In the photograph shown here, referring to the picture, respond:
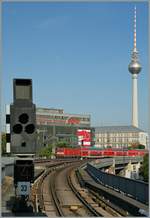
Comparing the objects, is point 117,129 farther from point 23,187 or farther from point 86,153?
point 23,187

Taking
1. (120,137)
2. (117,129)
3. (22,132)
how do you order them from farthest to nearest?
(117,129) < (120,137) < (22,132)

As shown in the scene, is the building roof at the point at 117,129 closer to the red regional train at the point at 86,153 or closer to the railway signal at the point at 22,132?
the red regional train at the point at 86,153

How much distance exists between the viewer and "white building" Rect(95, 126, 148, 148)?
551ft

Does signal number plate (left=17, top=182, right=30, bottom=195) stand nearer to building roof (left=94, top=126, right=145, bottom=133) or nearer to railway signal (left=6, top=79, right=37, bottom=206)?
railway signal (left=6, top=79, right=37, bottom=206)

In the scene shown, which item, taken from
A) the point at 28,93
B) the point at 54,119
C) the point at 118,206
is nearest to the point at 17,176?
the point at 28,93

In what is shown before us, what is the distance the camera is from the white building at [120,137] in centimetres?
16800

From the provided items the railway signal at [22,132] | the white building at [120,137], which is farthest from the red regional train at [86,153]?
the railway signal at [22,132]

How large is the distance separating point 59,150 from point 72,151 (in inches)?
116

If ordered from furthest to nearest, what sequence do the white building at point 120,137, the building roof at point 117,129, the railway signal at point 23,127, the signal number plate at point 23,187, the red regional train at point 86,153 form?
the building roof at point 117,129
the white building at point 120,137
the red regional train at point 86,153
the signal number plate at point 23,187
the railway signal at point 23,127

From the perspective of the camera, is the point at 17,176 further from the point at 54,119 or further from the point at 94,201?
the point at 54,119

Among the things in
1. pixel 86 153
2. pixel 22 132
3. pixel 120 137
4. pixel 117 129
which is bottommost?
pixel 86 153

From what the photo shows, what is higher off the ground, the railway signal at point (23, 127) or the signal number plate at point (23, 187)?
the railway signal at point (23, 127)

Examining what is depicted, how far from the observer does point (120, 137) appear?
17000cm

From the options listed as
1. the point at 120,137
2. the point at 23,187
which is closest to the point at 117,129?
the point at 120,137
